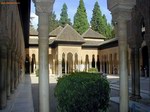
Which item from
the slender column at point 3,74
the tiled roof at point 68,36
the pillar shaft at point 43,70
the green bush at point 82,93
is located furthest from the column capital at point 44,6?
the tiled roof at point 68,36

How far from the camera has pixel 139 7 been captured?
→ 38.4 ft

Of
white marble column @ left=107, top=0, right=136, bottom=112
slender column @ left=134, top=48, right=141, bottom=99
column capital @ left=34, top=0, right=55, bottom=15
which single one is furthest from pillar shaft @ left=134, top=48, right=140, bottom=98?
column capital @ left=34, top=0, right=55, bottom=15

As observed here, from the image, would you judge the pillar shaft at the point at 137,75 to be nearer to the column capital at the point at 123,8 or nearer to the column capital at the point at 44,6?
the column capital at the point at 123,8

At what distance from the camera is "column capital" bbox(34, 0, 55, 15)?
22.6 ft

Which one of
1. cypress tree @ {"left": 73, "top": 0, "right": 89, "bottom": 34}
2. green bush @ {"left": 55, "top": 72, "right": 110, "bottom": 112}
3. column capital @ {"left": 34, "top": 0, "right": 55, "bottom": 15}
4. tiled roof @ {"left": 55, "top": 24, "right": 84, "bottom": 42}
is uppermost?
cypress tree @ {"left": 73, "top": 0, "right": 89, "bottom": 34}

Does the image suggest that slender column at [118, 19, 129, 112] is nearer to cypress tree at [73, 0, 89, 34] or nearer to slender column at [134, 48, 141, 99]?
slender column at [134, 48, 141, 99]

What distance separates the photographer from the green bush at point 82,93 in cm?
728

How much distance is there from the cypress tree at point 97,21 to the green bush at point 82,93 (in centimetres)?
6201

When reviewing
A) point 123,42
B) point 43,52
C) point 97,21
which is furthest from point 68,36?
point 43,52

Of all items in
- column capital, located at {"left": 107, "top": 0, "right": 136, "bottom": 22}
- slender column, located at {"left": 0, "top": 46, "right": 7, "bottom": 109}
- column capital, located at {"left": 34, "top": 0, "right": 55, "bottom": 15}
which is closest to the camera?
column capital, located at {"left": 34, "top": 0, "right": 55, "bottom": 15}

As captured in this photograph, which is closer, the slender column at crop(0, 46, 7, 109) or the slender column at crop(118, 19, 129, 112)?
the slender column at crop(118, 19, 129, 112)

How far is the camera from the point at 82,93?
732 centimetres

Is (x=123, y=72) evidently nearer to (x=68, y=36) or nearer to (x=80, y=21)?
(x=68, y=36)

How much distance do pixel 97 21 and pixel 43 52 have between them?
212 feet
